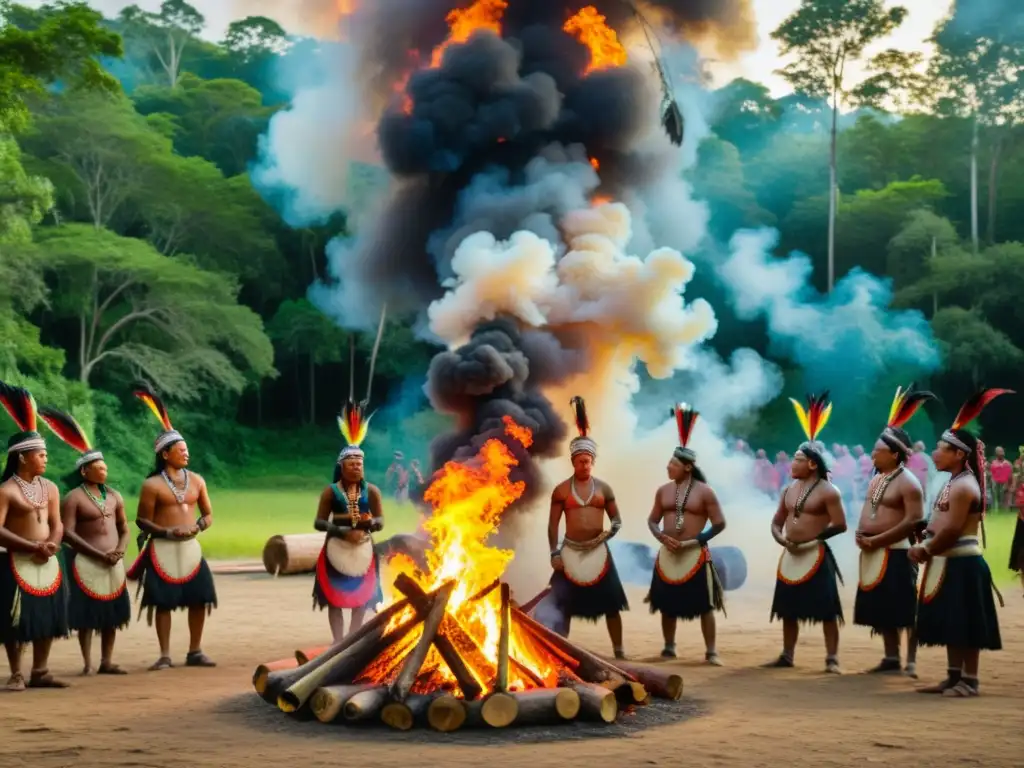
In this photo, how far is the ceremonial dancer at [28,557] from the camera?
8.37m

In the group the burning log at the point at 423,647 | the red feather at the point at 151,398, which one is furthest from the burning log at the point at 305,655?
the red feather at the point at 151,398

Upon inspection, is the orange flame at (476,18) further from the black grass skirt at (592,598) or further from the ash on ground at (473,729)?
the ash on ground at (473,729)

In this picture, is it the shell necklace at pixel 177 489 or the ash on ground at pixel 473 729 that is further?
the shell necklace at pixel 177 489

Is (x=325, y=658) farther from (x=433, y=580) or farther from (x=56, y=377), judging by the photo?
(x=56, y=377)

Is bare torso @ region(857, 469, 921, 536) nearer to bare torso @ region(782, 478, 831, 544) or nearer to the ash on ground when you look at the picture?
bare torso @ region(782, 478, 831, 544)

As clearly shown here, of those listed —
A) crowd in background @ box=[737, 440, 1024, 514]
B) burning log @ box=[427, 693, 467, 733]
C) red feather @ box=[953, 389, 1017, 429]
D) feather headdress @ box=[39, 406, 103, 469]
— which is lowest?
burning log @ box=[427, 693, 467, 733]

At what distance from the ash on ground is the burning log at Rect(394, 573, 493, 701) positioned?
0.25m

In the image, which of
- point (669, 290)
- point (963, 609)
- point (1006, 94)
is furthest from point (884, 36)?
point (963, 609)

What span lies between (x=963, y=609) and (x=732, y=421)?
2592cm

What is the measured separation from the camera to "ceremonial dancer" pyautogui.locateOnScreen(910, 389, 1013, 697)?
8.08 meters

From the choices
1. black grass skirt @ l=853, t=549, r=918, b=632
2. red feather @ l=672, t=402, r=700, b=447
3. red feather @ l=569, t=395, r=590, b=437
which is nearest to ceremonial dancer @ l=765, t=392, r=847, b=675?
black grass skirt @ l=853, t=549, r=918, b=632

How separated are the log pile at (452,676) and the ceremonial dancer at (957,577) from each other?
166cm

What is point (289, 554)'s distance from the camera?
16.3m

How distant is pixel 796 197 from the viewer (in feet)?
137
